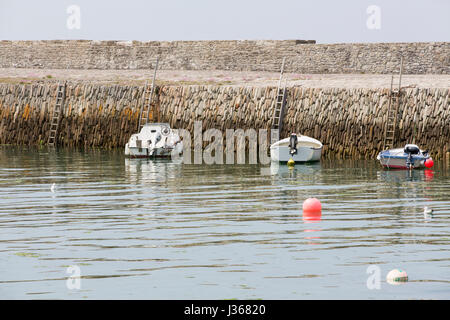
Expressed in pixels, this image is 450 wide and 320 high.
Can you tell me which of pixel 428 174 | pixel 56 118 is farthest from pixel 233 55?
pixel 428 174

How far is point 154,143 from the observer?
146 ft

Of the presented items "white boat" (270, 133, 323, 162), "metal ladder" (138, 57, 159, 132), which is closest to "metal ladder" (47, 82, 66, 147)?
"metal ladder" (138, 57, 159, 132)

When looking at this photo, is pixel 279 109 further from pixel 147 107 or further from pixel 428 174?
pixel 428 174

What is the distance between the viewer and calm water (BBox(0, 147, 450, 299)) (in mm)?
16094

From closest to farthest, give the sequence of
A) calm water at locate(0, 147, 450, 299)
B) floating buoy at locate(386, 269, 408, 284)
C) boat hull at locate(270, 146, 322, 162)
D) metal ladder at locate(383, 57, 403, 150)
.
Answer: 1. calm water at locate(0, 147, 450, 299)
2. floating buoy at locate(386, 269, 408, 284)
3. boat hull at locate(270, 146, 322, 162)
4. metal ladder at locate(383, 57, 403, 150)

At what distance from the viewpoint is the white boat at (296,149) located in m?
41.3

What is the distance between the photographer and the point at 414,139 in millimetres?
42062

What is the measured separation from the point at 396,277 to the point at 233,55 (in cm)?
4311

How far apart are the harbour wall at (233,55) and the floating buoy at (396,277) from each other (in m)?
39.4

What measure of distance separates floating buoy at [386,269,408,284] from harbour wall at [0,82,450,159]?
26.0 m

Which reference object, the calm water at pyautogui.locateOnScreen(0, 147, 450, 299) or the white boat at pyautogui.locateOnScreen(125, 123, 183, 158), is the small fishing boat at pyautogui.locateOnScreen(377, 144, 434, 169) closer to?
the calm water at pyautogui.locateOnScreen(0, 147, 450, 299)

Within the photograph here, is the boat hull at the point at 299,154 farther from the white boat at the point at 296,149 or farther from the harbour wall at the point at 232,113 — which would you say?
the harbour wall at the point at 232,113

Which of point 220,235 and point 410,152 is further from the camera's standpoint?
point 410,152
